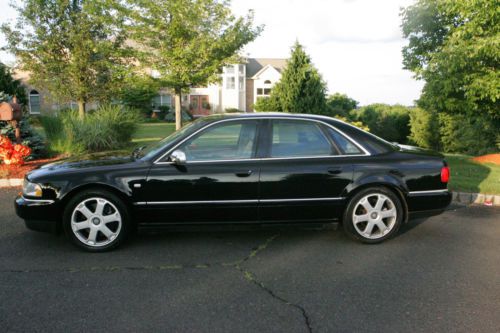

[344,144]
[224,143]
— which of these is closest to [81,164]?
[224,143]

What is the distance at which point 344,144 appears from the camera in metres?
4.74

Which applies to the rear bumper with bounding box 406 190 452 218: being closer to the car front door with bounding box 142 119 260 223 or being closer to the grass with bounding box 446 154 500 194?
the car front door with bounding box 142 119 260 223

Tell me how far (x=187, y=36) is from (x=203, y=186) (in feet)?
34.9

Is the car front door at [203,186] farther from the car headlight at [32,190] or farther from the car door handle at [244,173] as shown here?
the car headlight at [32,190]

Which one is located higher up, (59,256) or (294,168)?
(294,168)

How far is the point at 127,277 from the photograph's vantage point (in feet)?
12.5

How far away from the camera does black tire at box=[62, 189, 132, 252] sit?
172 inches

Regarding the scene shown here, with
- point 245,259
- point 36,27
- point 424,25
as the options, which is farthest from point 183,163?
point 36,27

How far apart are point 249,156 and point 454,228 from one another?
300cm

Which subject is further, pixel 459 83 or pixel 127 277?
pixel 459 83

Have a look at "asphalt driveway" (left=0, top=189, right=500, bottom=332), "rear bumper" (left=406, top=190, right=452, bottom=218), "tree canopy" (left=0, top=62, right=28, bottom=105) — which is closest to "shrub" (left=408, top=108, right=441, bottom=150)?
"tree canopy" (left=0, top=62, right=28, bottom=105)

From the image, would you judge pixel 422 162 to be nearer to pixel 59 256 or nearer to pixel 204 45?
pixel 59 256

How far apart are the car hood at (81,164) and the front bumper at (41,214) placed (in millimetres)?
312

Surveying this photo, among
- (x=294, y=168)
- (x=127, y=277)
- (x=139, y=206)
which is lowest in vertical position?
(x=127, y=277)
